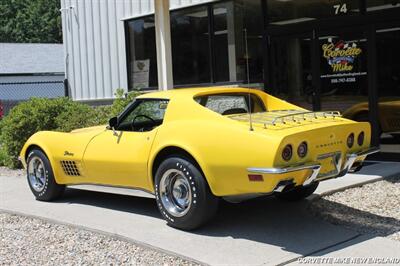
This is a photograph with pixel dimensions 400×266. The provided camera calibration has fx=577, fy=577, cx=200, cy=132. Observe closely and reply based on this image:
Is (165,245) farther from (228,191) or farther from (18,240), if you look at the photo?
(18,240)

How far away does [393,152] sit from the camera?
32.8ft

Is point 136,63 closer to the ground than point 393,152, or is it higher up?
higher up

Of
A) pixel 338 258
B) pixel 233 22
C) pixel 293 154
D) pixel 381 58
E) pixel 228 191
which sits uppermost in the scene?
pixel 233 22

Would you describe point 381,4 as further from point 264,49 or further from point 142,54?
point 142,54

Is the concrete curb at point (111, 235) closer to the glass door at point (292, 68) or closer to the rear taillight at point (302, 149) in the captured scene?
the rear taillight at point (302, 149)

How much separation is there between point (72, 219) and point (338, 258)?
3194 millimetres

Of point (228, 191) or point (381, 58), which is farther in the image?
point (381, 58)

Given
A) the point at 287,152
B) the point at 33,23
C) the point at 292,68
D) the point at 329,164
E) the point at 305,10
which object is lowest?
the point at 329,164

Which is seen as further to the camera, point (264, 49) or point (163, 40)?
point (264, 49)

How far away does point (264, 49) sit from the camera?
37.7 feet

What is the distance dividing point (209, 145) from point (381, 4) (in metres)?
5.56

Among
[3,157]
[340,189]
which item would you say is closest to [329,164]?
[340,189]

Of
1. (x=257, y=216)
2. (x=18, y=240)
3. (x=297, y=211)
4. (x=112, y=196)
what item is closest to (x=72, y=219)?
(x=18, y=240)

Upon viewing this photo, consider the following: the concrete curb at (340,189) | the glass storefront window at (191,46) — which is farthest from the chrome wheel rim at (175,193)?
the glass storefront window at (191,46)
